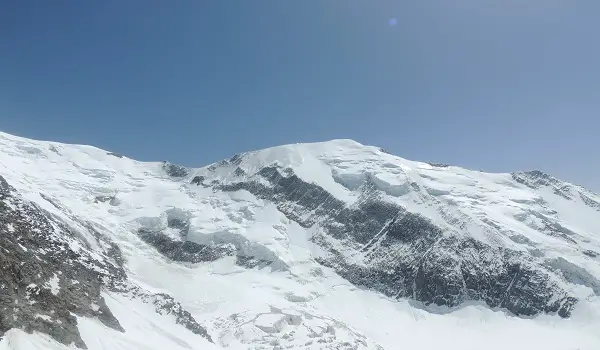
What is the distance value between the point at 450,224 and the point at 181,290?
277ft

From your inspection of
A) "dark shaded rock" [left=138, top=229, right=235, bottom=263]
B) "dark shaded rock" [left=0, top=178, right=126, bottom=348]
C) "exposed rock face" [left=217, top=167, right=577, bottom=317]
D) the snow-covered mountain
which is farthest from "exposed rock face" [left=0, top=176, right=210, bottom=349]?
"exposed rock face" [left=217, top=167, right=577, bottom=317]

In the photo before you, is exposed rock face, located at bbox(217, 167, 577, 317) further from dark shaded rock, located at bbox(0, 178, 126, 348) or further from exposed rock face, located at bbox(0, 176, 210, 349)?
dark shaded rock, located at bbox(0, 178, 126, 348)

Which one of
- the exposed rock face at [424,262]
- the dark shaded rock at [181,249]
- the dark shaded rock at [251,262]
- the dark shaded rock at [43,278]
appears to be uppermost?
the exposed rock face at [424,262]

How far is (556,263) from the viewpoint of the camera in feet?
474

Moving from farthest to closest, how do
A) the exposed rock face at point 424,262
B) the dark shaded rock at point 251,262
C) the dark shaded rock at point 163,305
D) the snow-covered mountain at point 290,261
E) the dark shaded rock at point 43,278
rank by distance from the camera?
the dark shaded rock at point 251,262 < the exposed rock face at point 424,262 < the dark shaded rock at point 163,305 < the snow-covered mountain at point 290,261 < the dark shaded rock at point 43,278

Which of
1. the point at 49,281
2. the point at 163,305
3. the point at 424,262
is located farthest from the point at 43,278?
the point at 424,262

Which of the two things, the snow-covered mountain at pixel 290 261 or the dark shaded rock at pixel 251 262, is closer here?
the snow-covered mountain at pixel 290 261

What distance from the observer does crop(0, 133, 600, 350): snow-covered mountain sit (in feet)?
258

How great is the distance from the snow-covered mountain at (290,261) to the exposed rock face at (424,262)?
425 millimetres

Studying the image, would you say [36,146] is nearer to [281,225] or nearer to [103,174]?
[103,174]

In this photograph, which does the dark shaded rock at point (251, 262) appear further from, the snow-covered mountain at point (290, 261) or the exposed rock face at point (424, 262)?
the exposed rock face at point (424, 262)

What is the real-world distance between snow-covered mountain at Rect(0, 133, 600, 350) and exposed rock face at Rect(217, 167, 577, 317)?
0.42m

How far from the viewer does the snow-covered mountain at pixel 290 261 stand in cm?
7862

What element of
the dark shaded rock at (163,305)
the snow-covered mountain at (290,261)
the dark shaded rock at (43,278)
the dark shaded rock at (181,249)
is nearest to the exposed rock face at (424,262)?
the snow-covered mountain at (290,261)
